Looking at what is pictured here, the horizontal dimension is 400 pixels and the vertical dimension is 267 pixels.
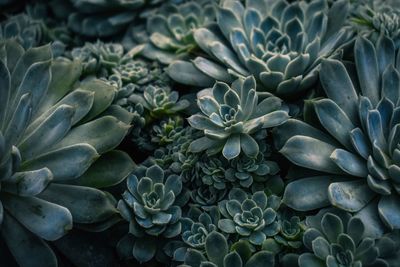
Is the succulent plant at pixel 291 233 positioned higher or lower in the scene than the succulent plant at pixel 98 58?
A: lower

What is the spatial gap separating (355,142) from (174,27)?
1.01 metres

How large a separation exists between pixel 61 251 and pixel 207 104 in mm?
663

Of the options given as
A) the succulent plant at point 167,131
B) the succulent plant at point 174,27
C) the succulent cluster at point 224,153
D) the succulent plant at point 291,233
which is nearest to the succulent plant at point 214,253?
the succulent cluster at point 224,153

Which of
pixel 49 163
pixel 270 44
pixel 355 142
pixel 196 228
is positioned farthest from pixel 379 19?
pixel 49 163

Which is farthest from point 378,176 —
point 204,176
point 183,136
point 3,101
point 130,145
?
point 3,101

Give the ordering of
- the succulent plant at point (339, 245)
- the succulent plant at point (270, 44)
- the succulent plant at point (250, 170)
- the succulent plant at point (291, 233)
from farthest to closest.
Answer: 1. the succulent plant at point (270, 44)
2. the succulent plant at point (250, 170)
3. the succulent plant at point (291, 233)
4. the succulent plant at point (339, 245)

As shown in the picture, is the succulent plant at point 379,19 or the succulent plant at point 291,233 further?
the succulent plant at point 379,19

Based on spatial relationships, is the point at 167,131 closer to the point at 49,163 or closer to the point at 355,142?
the point at 49,163

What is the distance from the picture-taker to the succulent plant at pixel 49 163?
166 centimetres

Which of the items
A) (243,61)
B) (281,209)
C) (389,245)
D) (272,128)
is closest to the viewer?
(389,245)

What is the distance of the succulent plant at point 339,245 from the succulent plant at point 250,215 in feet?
0.42

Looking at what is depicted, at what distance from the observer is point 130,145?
2.12 m

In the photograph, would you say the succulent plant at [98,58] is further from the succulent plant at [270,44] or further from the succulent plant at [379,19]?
the succulent plant at [379,19]

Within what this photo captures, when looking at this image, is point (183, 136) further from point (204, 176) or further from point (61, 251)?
point (61, 251)
